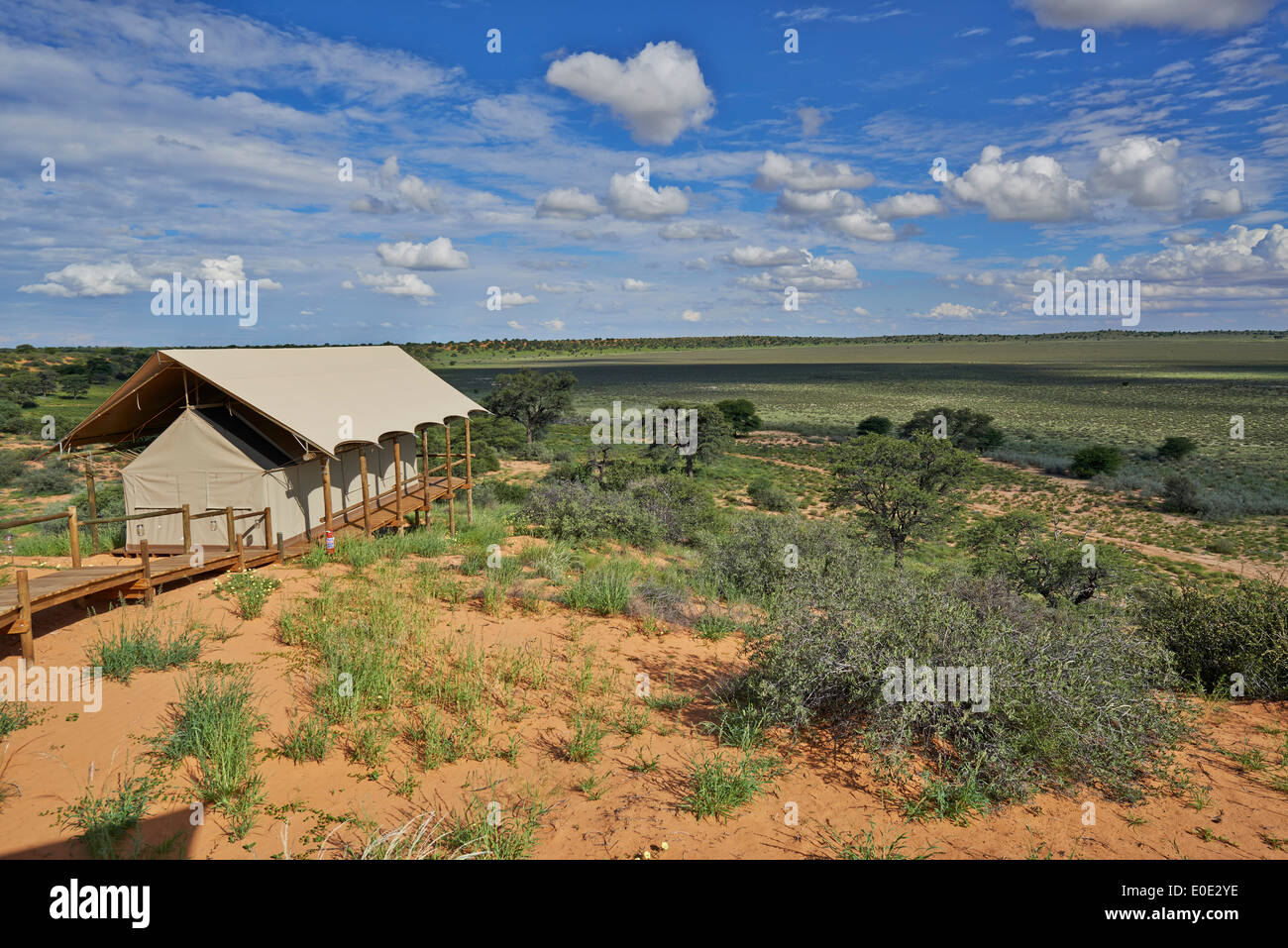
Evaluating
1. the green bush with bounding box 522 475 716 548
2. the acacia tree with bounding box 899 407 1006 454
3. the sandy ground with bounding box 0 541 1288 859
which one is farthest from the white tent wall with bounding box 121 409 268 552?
the acacia tree with bounding box 899 407 1006 454

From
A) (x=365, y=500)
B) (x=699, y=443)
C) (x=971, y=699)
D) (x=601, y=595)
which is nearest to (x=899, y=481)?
(x=601, y=595)

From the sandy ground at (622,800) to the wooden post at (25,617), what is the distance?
1.38 meters

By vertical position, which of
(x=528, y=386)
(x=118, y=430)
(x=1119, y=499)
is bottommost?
(x=1119, y=499)

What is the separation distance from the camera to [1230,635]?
8.18 m

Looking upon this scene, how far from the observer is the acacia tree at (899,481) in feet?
68.4

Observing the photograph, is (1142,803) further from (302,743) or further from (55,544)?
(55,544)

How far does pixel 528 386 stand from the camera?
161 ft

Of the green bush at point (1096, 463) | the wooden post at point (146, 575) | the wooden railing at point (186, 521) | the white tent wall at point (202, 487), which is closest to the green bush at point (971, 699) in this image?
the wooden post at point (146, 575)

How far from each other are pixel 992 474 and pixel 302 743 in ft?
129

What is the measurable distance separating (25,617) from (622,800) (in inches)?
273

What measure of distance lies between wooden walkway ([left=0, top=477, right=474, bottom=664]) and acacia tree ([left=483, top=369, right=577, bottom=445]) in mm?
32361

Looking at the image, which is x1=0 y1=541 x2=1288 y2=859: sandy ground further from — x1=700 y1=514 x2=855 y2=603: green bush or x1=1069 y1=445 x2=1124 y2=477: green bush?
x1=1069 y1=445 x2=1124 y2=477: green bush
